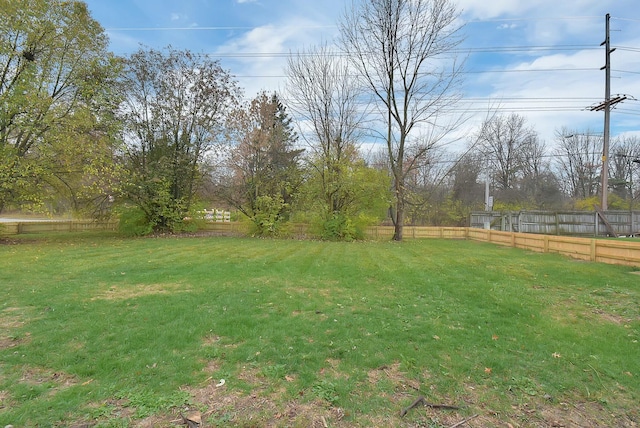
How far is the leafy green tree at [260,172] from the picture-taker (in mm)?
17625

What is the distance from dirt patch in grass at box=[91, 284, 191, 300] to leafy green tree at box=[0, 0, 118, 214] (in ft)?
29.7

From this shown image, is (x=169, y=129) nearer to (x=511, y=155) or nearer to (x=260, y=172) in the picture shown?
(x=260, y=172)

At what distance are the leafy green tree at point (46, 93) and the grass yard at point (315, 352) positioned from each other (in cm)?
830

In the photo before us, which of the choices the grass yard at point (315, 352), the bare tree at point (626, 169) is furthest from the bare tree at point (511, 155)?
the grass yard at point (315, 352)

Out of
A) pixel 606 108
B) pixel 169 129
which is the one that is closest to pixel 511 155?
pixel 606 108

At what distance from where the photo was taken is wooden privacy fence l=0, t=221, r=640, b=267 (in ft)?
29.6

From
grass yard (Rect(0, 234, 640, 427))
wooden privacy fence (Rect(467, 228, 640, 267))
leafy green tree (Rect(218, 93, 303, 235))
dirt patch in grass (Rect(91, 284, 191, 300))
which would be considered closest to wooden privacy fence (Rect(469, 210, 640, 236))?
wooden privacy fence (Rect(467, 228, 640, 267))

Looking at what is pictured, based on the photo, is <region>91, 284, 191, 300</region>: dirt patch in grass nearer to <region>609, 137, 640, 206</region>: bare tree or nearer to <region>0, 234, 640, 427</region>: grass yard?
<region>0, 234, 640, 427</region>: grass yard

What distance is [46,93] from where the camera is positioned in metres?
12.6

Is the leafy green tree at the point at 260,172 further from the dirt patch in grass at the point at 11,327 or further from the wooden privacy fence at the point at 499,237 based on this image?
the dirt patch in grass at the point at 11,327

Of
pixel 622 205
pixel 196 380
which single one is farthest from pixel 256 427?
pixel 622 205

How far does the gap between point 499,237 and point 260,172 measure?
41.9 ft

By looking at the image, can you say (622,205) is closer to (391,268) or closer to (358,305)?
(391,268)

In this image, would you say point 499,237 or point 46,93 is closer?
point 46,93
